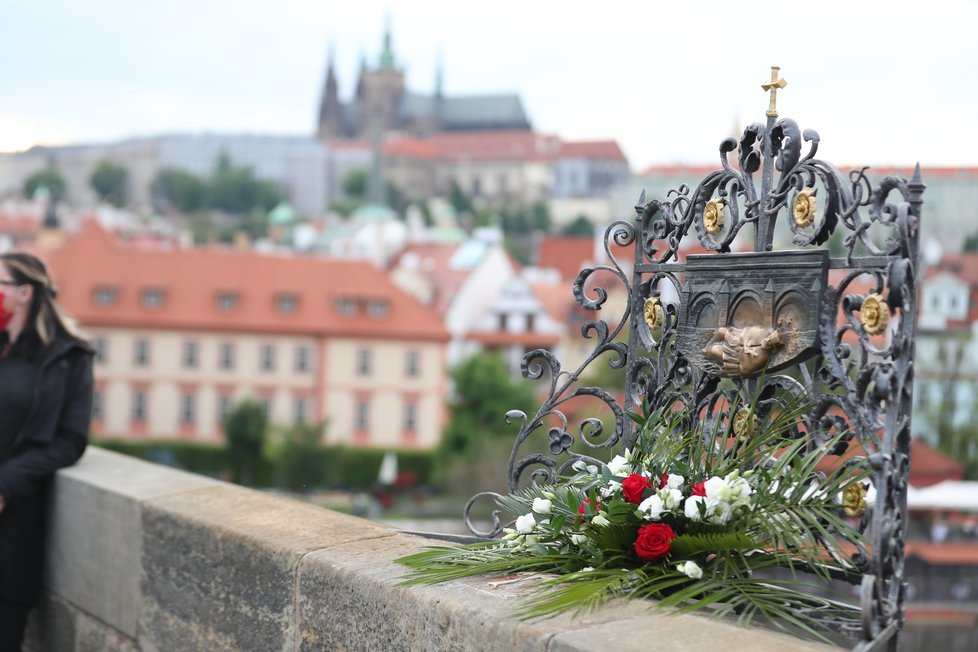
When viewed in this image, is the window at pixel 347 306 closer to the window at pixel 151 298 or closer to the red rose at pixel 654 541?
the window at pixel 151 298

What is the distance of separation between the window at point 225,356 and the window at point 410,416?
7.07 metres

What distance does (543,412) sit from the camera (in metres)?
3.02

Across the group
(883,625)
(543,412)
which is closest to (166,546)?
(543,412)

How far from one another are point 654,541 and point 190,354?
167ft

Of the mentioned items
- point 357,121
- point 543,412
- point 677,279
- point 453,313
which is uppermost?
point 357,121

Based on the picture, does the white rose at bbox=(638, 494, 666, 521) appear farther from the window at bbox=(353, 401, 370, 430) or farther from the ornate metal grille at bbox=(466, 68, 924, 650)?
the window at bbox=(353, 401, 370, 430)

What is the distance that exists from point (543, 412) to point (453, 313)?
54.5 m

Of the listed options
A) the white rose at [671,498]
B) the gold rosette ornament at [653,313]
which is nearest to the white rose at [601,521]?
the white rose at [671,498]

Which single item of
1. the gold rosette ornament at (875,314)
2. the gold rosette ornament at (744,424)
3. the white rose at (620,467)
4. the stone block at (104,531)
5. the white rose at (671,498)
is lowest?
the stone block at (104,531)

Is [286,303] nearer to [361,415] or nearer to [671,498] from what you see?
[361,415]

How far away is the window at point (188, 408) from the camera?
169ft

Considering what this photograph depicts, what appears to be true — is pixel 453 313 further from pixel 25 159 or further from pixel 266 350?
pixel 25 159

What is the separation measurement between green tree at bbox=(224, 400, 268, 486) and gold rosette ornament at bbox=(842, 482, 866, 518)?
4551 centimetres

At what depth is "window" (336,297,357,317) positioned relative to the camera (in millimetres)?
52094
